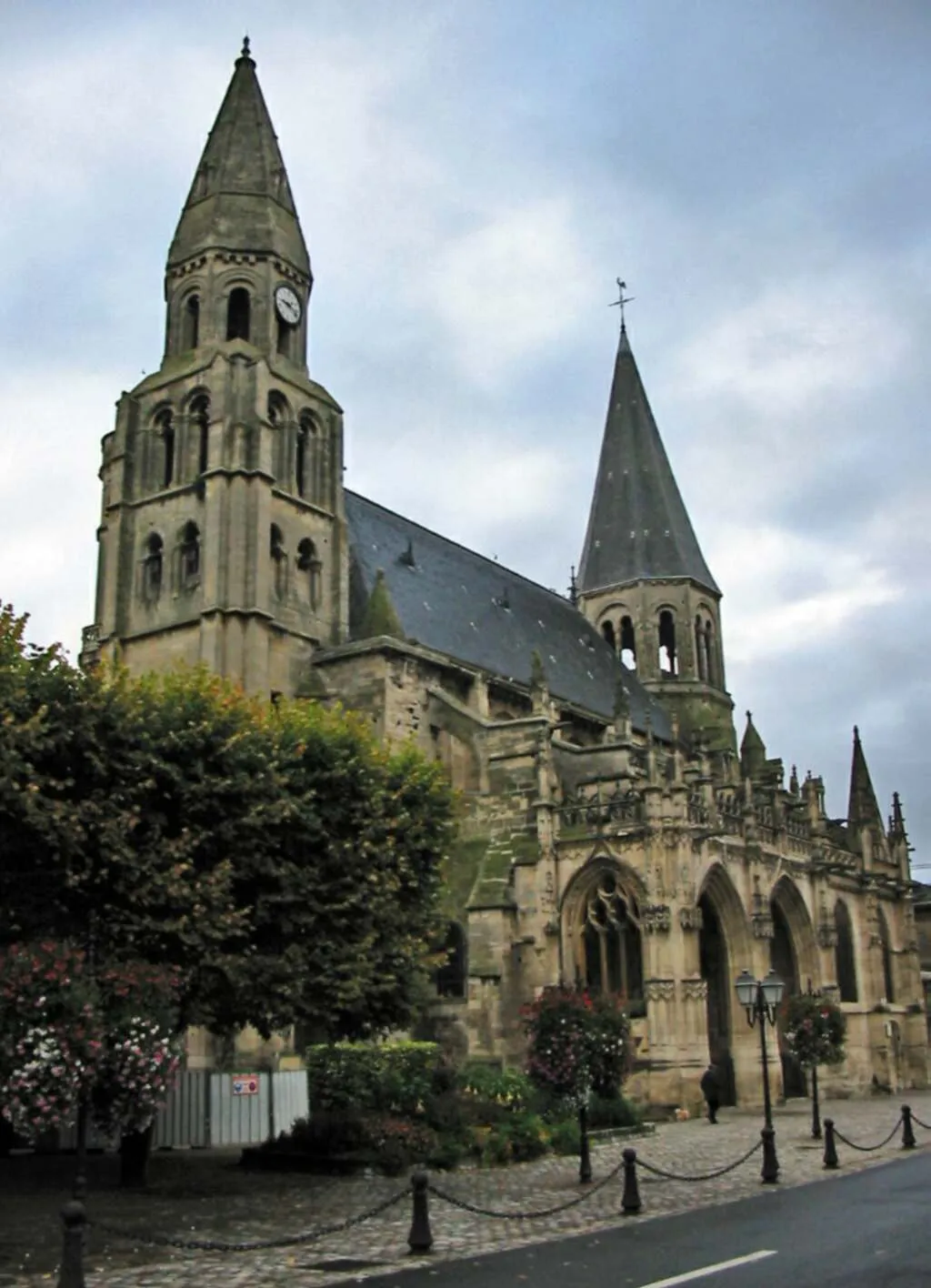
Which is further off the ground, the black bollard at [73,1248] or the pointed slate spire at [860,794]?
the pointed slate spire at [860,794]

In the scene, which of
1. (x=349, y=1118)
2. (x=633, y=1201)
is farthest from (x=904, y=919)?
(x=633, y=1201)

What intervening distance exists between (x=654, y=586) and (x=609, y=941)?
97.6 ft

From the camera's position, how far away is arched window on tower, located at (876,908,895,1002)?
45406mm

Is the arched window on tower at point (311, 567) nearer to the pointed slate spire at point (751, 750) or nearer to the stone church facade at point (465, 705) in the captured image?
the stone church facade at point (465, 705)

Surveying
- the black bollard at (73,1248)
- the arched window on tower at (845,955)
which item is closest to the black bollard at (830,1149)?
the black bollard at (73,1248)

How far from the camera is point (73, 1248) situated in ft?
32.1

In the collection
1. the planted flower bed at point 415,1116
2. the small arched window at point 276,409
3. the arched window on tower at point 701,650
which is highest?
the small arched window at point 276,409

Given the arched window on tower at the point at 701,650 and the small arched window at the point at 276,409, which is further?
the arched window on tower at the point at 701,650

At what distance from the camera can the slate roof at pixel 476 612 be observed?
43438 mm

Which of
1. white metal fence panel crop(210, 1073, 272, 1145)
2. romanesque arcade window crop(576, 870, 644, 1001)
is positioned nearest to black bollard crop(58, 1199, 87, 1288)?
white metal fence panel crop(210, 1073, 272, 1145)

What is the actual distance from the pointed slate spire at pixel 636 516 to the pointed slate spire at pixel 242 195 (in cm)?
2466

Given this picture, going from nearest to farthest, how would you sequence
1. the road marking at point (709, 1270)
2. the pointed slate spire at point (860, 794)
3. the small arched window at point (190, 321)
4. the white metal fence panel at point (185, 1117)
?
the road marking at point (709, 1270) < the white metal fence panel at point (185, 1117) < the small arched window at point (190, 321) < the pointed slate spire at point (860, 794)

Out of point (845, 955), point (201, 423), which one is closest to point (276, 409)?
point (201, 423)

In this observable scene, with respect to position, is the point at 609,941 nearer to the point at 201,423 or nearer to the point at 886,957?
the point at 886,957
